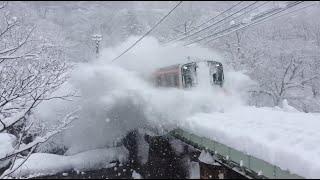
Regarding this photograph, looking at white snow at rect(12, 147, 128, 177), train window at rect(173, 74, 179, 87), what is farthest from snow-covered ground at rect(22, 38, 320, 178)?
white snow at rect(12, 147, 128, 177)

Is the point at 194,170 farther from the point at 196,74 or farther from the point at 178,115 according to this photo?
the point at 196,74

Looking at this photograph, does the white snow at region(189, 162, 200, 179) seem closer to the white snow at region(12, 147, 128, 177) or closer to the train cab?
the white snow at region(12, 147, 128, 177)

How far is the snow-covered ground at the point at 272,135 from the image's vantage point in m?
8.50

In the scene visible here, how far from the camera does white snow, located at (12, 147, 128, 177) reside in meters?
17.5

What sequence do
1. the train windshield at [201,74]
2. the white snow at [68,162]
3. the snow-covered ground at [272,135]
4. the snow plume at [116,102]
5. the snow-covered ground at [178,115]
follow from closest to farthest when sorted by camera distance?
the snow-covered ground at [272,135] → the snow-covered ground at [178,115] → the white snow at [68,162] → the train windshield at [201,74] → the snow plume at [116,102]

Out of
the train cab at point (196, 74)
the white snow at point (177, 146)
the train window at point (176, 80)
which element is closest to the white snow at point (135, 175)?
the white snow at point (177, 146)

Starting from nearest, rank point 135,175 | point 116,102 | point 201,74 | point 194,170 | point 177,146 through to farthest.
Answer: point 194,170, point 135,175, point 177,146, point 201,74, point 116,102

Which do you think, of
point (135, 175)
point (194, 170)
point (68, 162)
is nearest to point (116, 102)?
point (68, 162)

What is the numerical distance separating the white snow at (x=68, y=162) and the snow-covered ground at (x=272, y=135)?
18.3 ft

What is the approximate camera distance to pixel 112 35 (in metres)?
64.7

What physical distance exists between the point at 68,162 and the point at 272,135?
11.9m

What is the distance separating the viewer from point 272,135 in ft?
35.0

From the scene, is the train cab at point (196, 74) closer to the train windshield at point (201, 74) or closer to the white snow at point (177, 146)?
the train windshield at point (201, 74)

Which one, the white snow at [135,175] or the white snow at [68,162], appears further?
the white snow at [68,162]
